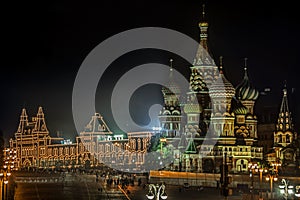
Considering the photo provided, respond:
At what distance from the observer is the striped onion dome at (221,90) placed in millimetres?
51344

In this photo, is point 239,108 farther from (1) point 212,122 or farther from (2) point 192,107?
(2) point 192,107

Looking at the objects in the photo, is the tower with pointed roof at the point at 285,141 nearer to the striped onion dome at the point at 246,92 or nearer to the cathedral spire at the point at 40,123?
the striped onion dome at the point at 246,92

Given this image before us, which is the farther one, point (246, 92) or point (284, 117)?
point (246, 92)

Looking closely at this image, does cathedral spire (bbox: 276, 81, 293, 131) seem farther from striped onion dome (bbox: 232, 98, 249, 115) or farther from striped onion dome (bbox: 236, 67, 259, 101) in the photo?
striped onion dome (bbox: 236, 67, 259, 101)

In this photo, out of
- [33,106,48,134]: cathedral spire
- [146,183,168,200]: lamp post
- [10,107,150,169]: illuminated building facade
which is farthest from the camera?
[33,106,48,134]: cathedral spire

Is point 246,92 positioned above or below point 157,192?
above

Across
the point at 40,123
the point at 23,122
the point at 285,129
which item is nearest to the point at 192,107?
the point at 285,129

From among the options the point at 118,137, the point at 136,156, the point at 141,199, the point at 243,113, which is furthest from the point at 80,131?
the point at 141,199

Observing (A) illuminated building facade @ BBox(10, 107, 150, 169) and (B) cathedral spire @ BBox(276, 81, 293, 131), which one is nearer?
(B) cathedral spire @ BBox(276, 81, 293, 131)

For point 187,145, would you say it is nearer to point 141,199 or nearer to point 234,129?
point 234,129

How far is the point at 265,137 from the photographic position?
2359 inches

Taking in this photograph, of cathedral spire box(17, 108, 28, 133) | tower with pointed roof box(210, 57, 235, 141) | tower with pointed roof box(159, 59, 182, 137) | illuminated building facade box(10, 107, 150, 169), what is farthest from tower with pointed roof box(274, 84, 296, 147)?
cathedral spire box(17, 108, 28, 133)

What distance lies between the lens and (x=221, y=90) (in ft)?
169

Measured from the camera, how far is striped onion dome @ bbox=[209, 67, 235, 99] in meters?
51.3
